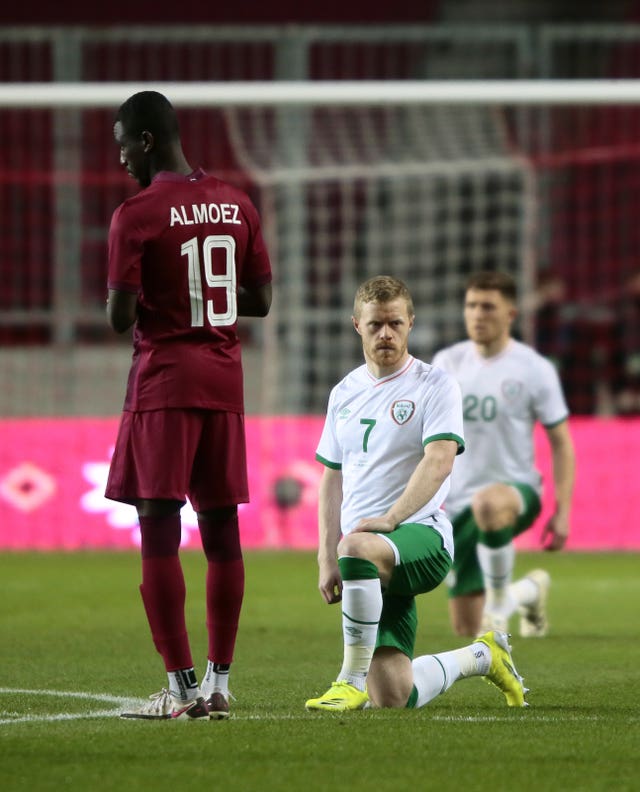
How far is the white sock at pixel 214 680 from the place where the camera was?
16.9 feet

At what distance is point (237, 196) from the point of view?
17.3 feet

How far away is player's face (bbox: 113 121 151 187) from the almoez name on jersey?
0.21 metres

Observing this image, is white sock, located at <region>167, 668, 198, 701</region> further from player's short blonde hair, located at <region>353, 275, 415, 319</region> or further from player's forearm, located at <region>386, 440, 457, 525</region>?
player's short blonde hair, located at <region>353, 275, 415, 319</region>

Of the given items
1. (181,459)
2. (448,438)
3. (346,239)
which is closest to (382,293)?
(448,438)

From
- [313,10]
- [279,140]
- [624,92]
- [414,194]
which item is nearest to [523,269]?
[414,194]

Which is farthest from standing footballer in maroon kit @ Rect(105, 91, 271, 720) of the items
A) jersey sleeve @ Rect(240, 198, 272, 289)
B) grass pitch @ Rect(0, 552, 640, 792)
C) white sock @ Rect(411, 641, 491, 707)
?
white sock @ Rect(411, 641, 491, 707)

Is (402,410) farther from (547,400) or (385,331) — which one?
(547,400)

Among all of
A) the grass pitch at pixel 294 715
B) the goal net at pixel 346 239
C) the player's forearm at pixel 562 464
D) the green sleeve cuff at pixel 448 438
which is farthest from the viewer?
the goal net at pixel 346 239

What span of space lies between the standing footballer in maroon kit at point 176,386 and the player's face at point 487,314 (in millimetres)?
2750

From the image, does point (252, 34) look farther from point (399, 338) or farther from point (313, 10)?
point (399, 338)

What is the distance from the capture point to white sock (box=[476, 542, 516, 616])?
7.67 meters

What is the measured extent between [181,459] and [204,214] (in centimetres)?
77

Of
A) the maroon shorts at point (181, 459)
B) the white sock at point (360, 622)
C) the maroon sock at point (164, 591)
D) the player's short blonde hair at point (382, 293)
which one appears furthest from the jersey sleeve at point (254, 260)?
the white sock at point (360, 622)

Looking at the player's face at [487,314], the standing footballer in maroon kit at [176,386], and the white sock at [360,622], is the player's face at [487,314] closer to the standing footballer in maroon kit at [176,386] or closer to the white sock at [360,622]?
the standing footballer in maroon kit at [176,386]
